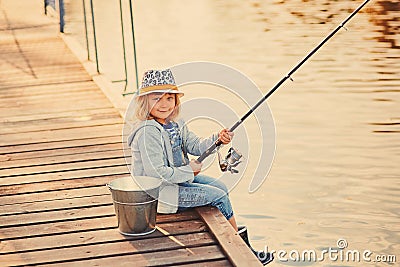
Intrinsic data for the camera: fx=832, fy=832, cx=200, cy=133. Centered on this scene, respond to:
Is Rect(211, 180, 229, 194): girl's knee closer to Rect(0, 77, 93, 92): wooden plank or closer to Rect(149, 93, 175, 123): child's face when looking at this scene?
Rect(149, 93, 175, 123): child's face

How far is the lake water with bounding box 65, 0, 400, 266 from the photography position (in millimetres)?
4562

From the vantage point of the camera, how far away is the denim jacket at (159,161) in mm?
3167

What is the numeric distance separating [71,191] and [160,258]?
90 centimetres

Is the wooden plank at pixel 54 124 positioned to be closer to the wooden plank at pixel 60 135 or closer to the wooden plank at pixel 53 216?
the wooden plank at pixel 60 135

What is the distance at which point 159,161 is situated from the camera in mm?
3166

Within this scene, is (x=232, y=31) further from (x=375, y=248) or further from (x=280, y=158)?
(x=375, y=248)

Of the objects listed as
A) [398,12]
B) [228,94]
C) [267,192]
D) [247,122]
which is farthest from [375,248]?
[398,12]

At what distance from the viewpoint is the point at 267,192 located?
503 cm

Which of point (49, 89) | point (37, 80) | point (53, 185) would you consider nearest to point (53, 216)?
point (53, 185)

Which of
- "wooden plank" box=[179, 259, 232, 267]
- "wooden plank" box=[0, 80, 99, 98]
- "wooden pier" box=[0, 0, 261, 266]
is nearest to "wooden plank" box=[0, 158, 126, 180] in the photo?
"wooden pier" box=[0, 0, 261, 266]

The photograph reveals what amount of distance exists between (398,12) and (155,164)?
9.29 m

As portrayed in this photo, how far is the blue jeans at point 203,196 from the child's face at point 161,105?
0.29 meters

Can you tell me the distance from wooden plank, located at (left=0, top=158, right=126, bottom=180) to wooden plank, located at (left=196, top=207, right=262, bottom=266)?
2.88ft

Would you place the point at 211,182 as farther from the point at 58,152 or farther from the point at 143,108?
the point at 58,152
